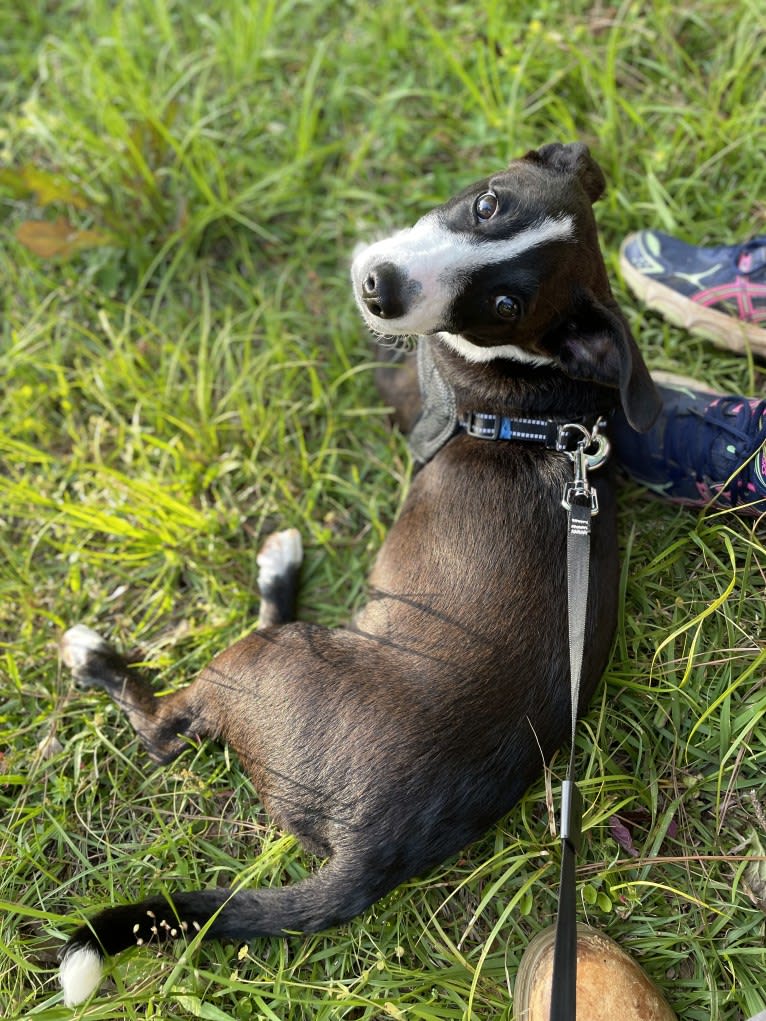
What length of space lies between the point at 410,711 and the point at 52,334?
9.05ft

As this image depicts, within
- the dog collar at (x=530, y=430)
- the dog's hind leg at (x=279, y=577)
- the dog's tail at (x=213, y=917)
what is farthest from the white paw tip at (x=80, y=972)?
the dog collar at (x=530, y=430)

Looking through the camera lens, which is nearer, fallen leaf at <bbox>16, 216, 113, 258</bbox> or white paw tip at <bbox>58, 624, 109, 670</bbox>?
white paw tip at <bbox>58, 624, 109, 670</bbox>

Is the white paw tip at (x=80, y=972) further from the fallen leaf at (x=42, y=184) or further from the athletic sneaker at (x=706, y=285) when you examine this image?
the athletic sneaker at (x=706, y=285)

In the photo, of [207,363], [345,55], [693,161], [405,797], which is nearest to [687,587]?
[405,797]

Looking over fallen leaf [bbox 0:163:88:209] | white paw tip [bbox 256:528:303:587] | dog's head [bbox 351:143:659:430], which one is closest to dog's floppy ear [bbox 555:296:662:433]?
dog's head [bbox 351:143:659:430]

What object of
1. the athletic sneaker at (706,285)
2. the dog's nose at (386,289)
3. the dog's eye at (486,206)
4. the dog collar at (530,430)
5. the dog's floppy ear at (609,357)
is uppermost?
the dog's eye at (486,206)

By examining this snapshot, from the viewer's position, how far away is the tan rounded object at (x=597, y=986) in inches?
96.1

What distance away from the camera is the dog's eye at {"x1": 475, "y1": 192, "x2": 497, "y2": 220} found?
2.62 metres

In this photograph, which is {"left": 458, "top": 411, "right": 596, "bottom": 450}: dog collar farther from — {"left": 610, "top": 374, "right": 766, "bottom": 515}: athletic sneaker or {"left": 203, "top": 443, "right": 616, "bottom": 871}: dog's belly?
{"left": 610, "top": 374, "right": 766, "bottom": 515}: athletic sneaker

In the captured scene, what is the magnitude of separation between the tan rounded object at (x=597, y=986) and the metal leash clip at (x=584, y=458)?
4.73ft

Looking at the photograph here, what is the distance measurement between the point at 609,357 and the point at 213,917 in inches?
89.1

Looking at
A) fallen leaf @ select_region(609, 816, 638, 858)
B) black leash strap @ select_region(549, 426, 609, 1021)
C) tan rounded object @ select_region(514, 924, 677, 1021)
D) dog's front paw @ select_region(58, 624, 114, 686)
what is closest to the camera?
black leash strap @ select_region(549, 426, 609, 1021)

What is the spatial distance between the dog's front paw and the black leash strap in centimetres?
193

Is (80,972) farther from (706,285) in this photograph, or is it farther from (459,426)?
(706,285)
